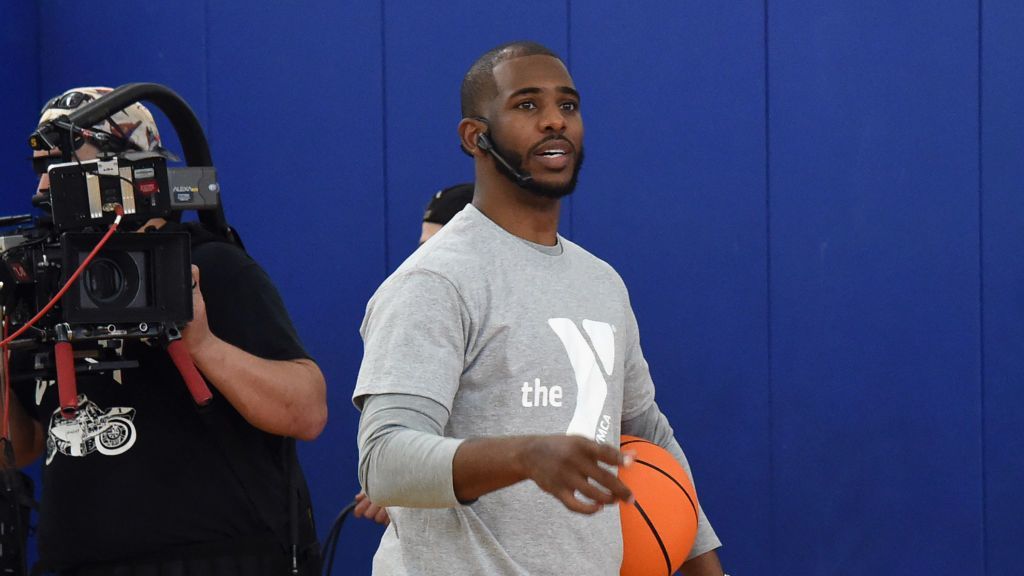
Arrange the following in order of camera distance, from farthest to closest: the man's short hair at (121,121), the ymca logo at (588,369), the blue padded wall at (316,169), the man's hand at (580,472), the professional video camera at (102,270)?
the blue padded wall at (316,169)
the man's short hair at (121,121)
the professional video camera at (102,270)
the ymca logo at (588,369)
the man's hand at (580,472)

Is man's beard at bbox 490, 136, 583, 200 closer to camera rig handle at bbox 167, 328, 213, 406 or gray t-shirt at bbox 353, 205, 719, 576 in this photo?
gray t-shirt at bbox 353, 205, 719, 576

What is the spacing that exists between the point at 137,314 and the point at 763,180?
2.05 metres

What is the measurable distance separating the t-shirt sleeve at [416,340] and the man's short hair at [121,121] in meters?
0.96

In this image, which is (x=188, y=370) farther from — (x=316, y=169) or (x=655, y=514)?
(x=316, y=169)

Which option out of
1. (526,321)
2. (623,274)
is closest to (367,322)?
Answer: (526,321)

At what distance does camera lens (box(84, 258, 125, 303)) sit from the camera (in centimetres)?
242

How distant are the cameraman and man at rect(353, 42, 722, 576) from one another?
0.53 m

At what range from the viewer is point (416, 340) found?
185 cm

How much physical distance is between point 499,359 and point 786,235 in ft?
6.78

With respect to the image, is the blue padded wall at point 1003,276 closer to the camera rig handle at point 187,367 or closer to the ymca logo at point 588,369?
the ymca logo at point 588,369

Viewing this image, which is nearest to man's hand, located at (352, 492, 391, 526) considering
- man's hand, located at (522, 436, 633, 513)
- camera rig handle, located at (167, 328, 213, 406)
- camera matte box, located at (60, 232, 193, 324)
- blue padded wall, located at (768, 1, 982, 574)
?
camera rig handle, located at (167, 328, 213, 406)

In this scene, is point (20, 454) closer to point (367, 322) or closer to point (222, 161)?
point (367, 322)

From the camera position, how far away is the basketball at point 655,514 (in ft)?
7.07

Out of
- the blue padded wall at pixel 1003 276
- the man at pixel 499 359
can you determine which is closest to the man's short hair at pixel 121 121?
the man at pixel 499 359
